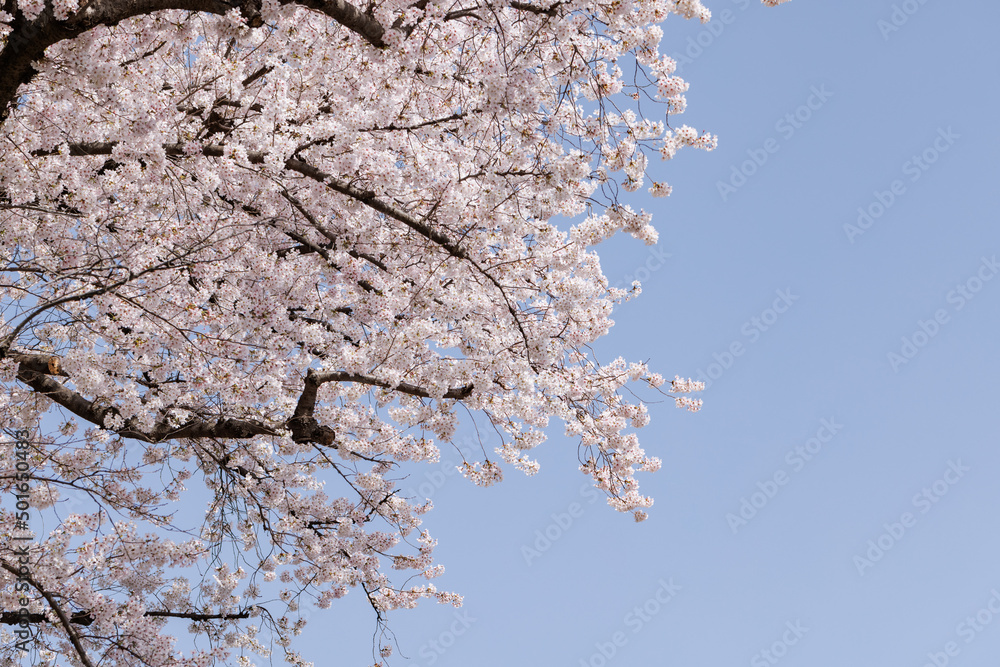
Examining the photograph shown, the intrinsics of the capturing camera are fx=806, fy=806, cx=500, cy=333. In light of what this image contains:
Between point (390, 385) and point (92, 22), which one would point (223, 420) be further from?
point (92, 22)

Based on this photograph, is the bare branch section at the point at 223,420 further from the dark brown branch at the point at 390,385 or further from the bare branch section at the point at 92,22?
the bare branch section at the point at 92,22

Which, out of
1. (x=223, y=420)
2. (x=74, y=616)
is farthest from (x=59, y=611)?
(x=223, y=420)

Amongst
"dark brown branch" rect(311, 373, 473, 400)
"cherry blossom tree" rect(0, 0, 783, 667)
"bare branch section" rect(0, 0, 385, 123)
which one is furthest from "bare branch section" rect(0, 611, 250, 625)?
"bare branch section" rect(0, 0, 385, 123)

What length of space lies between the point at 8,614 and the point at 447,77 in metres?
6.82

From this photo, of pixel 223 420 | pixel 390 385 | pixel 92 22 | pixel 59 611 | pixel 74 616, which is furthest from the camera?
pixel 74 616

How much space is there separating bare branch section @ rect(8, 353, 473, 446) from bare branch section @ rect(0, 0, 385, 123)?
9.24 feet

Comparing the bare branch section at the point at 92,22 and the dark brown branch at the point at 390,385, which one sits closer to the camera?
the bare branch section at the point at 92,22

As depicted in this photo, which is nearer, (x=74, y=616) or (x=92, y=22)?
(x=92, y=22)

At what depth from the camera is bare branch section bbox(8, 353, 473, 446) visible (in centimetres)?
720

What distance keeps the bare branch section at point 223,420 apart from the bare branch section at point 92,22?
9.24 ft

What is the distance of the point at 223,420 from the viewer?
24.2 feet

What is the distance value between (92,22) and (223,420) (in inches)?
141

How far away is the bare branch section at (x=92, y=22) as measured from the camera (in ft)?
16.7


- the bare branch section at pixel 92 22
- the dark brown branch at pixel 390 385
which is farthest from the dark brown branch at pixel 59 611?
the bare branch section at pixel 92 22
